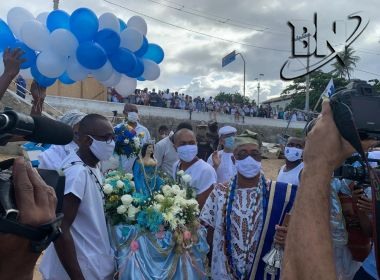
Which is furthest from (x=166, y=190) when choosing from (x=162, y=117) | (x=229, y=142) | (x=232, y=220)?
(x=162, y=117)

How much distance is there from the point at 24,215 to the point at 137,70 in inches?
131

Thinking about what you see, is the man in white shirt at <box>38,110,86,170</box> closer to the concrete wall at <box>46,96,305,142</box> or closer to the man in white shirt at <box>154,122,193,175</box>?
the man in white shirt at <box>154,122,193,175</box>

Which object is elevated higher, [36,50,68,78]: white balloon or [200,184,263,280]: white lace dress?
[36,50,68,78]: white balloon

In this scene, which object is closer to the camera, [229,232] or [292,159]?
[229,232]

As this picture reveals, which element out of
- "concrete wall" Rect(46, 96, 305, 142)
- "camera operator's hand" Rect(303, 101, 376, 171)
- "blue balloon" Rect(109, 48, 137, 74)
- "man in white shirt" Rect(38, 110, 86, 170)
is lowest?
"concrete wall" Rect(46, 96, 305, 142)

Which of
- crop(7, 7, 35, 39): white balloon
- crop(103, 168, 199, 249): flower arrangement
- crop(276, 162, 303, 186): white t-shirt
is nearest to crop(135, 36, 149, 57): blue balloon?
crop(7, 7, 35, 39): white balloon

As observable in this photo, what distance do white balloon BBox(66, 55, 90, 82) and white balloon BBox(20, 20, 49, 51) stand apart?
258mm

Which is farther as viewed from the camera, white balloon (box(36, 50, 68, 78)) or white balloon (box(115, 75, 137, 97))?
white balloon (box(115, 75, 137, 97))

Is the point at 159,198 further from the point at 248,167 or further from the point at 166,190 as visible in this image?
the point at 248,167

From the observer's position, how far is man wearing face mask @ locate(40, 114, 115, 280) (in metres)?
2.52

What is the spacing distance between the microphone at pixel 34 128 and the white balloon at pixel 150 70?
3.27 metres

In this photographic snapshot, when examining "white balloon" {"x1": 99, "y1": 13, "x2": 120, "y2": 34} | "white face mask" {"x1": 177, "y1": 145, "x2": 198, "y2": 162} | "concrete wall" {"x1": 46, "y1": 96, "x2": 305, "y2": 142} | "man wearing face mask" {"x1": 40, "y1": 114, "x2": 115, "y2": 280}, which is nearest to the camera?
"man wearing face mask" {"x1": 40, "y1": 114, "x2": 115, "y2": 280}

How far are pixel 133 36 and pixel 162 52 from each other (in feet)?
2.15

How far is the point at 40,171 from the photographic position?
131cm
